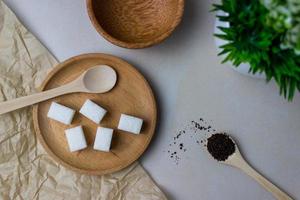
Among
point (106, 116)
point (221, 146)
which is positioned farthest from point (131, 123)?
point (221, 146)

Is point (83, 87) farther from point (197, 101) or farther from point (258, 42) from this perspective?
point (258, 42)

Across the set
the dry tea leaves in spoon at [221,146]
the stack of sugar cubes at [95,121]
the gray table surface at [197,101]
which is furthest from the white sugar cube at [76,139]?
the dry tea leaves in spoon at [221,146]

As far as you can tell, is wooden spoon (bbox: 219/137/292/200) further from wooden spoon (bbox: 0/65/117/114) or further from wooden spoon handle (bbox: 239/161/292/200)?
wooden spoon (bbox: 0/65/117/114)

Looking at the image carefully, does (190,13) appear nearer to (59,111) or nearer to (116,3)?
(116,3)

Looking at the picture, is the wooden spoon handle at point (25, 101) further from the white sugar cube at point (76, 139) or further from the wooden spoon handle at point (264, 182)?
the wooden spoon handle at point (264, 182)

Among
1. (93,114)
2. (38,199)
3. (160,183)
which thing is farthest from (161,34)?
(38,199)

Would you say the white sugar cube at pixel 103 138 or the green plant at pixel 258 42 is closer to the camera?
the green plant at pixel 258 42
